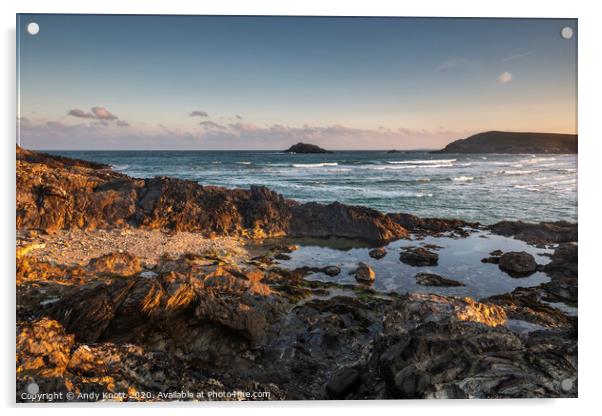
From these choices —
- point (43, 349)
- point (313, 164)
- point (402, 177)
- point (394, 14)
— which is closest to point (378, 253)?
point (402, 177)

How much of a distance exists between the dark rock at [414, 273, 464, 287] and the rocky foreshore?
0.11 feet

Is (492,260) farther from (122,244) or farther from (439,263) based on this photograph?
(122,244)

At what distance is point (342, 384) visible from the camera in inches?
134

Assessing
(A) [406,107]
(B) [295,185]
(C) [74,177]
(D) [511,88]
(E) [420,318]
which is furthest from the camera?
A: (B) [295,185]

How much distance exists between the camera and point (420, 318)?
383cm

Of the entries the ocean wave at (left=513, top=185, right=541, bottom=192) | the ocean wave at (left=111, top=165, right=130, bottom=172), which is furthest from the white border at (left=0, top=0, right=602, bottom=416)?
the ocean wave at (left=111, top=165, right=130, bottom=172)

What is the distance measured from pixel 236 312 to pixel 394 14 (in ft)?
13.0

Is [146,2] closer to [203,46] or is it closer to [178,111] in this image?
[203,46]

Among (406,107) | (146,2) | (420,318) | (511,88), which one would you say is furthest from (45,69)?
(511,88)

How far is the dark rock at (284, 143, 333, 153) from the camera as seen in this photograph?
4.52 meters

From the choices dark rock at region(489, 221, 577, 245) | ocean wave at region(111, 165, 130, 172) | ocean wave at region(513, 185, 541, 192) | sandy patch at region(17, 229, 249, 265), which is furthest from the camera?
ocean wave at region(111, 165, 130, 172)

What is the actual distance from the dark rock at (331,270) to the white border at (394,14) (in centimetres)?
163

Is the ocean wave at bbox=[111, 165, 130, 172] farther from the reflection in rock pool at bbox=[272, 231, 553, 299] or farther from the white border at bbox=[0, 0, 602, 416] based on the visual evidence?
the reflection in rock pool at bbox=[272, 231, 553, 299]

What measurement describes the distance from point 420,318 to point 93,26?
16.7ft
